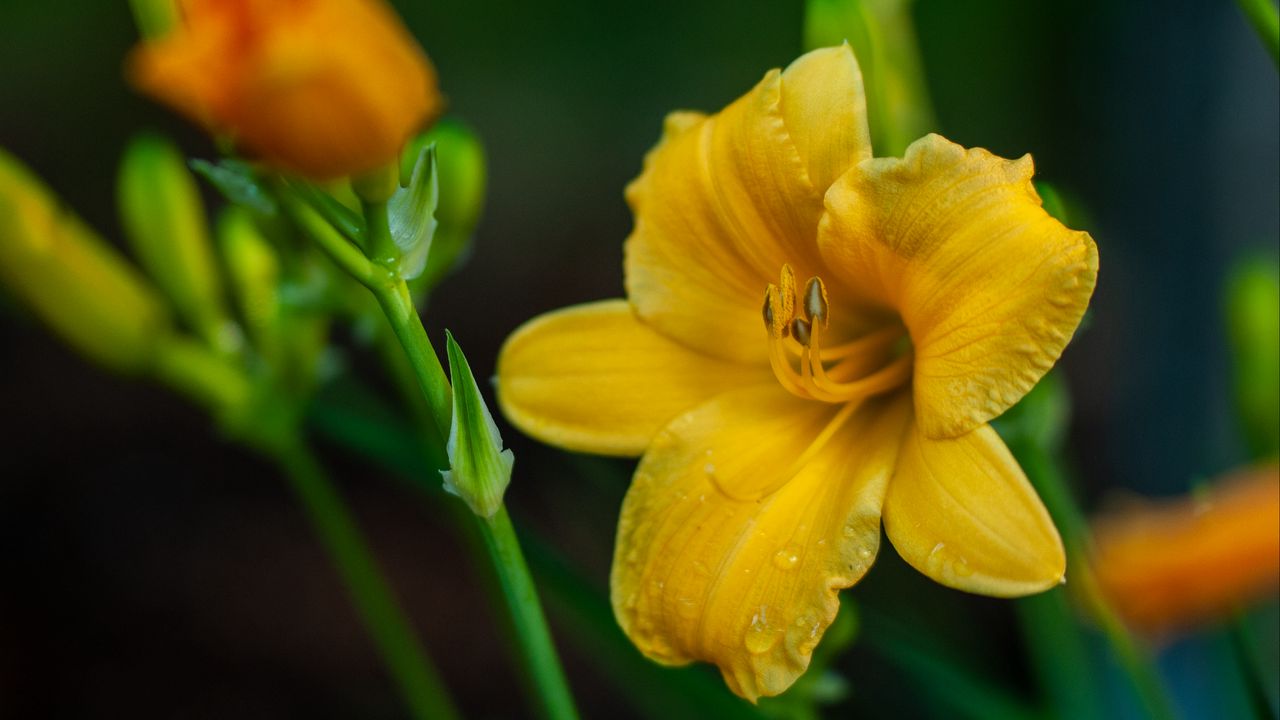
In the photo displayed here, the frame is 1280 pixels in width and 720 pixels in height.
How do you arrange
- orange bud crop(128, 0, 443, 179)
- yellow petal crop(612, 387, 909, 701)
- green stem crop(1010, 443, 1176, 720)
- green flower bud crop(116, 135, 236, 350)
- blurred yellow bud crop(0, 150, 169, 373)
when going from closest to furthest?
1. orange bud crop(128, 0, 443, 179)
2. yellow petal crop(612, 387, 909, 701)
3. green stem crop(1010, 443, 1176, 720)
4. blurred yellow bud crop(0, 150, 169, 373)
5. green flower bud crop(116, 135, 236, 350)

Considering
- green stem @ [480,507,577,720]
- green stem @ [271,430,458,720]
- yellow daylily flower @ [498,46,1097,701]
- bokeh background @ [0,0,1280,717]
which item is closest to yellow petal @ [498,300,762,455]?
yellow daylily flower @ [498,46,1097,701]

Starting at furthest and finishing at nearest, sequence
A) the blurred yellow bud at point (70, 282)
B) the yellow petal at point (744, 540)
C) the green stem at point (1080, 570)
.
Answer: the blurred yellow bud at point (70, 282) < the green stem at point (1080, 570) < the yellow petal at point (744, 540)

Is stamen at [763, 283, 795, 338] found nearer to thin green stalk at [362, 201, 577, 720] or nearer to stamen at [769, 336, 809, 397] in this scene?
stamen at [769, 336, 809, 397]

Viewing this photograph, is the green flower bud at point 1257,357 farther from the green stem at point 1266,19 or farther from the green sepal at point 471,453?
the green sepal at point 471,453

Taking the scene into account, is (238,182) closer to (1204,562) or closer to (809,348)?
(809,348)

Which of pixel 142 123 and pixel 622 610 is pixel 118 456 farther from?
pixel 622 610

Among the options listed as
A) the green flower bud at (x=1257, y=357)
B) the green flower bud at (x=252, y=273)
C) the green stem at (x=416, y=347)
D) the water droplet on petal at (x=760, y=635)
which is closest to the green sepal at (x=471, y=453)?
the green stem at (x=416, y=347)
